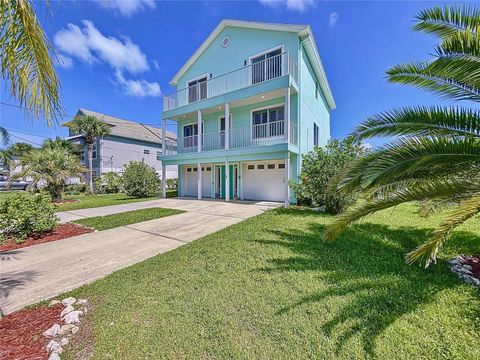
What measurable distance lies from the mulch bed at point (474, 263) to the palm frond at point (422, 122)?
2.28 meters

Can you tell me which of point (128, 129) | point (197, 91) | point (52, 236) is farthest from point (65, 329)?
point (128, 129)

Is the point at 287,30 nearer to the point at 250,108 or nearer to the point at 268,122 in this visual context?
the point at 250,108

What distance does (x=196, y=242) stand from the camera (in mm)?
5773

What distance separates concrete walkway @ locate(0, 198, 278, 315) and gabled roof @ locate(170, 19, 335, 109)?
11.0 m

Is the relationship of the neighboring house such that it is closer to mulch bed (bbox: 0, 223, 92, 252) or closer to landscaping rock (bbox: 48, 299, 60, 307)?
mulch bed (bbox: 0, 223, 92, 252)

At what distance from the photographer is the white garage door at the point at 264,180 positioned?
43.9 ft

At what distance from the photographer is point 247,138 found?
46.2ft

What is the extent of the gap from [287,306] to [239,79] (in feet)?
44.6

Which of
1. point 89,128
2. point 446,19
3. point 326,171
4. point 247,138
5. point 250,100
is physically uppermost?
point 89,128

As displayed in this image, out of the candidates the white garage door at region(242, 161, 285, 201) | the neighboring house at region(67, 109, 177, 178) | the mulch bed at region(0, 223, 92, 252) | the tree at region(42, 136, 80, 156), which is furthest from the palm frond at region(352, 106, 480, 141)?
the tree at region(42, 136, 80, 156)

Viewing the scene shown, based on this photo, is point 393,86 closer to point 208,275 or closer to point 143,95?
point 208,275

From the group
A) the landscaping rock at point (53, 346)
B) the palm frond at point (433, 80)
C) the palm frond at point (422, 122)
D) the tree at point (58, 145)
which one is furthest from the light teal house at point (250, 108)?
the tree at point (58, 145)

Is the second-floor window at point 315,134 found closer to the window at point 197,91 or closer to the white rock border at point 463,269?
the window at point 197,91

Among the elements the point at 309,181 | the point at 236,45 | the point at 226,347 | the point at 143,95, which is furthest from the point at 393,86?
the point at 143,95
